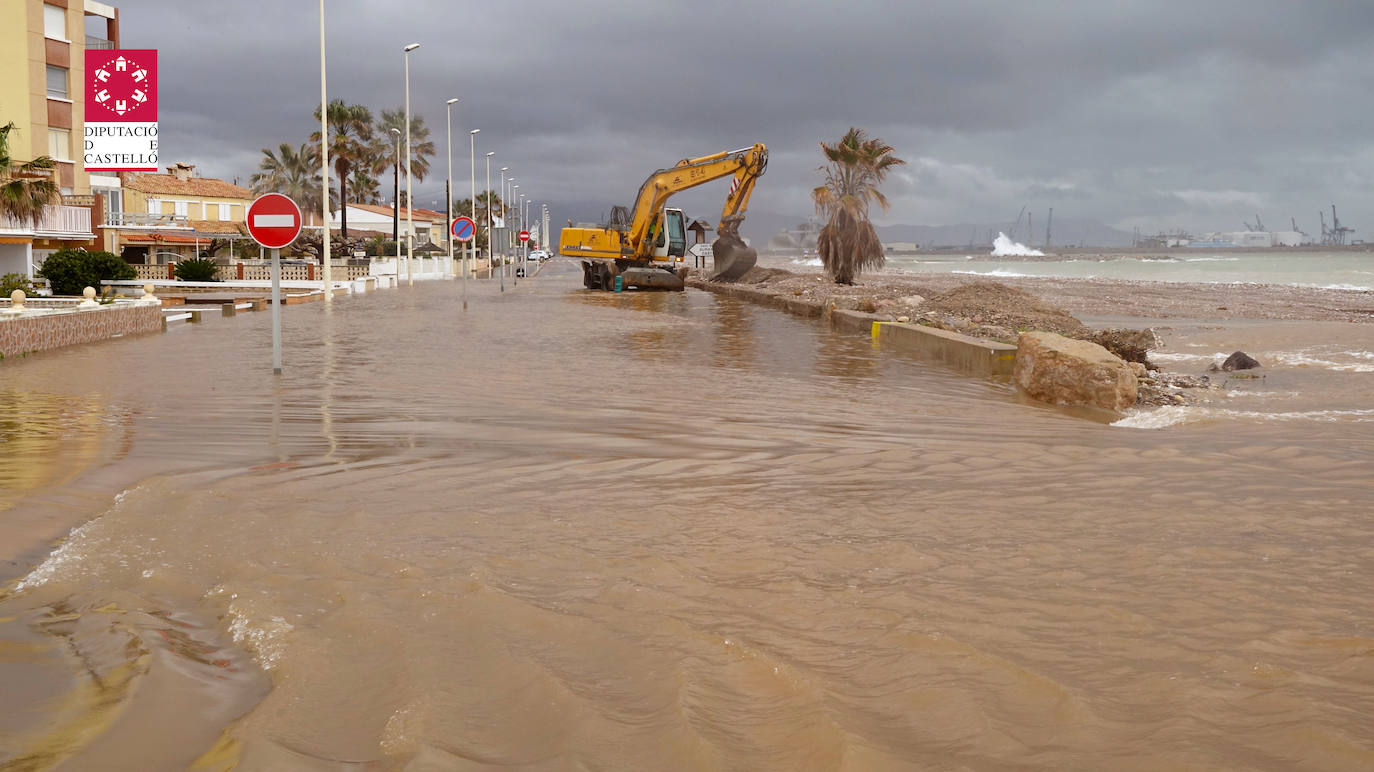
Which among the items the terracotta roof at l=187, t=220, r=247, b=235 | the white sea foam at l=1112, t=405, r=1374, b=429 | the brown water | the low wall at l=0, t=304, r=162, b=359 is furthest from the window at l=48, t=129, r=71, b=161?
the white sea foam at l=1112, t=405, r=1374, b=429

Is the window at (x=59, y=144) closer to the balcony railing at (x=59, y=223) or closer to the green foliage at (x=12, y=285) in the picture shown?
the balcony railing at (x=59, y=223)

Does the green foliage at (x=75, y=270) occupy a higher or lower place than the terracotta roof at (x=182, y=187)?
lower

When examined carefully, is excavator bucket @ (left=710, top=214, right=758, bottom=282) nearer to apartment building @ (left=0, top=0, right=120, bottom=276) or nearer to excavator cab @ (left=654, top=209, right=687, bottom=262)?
excavator cab @ (left=654, top=209, right=687, bottom=262)

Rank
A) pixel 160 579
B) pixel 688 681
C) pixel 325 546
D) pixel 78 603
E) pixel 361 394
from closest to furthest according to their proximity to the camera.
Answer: pixel 688 681 → pixel 78 603 → pixel 160 579 → pixel 325 546 → pixel 361 394

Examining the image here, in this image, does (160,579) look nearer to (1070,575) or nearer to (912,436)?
(1070,575)

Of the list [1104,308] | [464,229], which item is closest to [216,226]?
[464,229]

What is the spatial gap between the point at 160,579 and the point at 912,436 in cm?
608

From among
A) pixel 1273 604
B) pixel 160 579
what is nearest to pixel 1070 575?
pixel 1273 604

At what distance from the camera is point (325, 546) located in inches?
222

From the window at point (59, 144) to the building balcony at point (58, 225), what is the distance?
4328 mm

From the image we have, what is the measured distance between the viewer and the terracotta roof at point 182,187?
86.1 meters

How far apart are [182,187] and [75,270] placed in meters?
62.3

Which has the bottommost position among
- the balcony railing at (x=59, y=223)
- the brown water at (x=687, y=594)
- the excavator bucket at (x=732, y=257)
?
the brown water at (x=687, y=594)

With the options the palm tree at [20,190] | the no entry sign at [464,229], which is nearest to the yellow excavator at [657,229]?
the no entry sign at [464,229]
